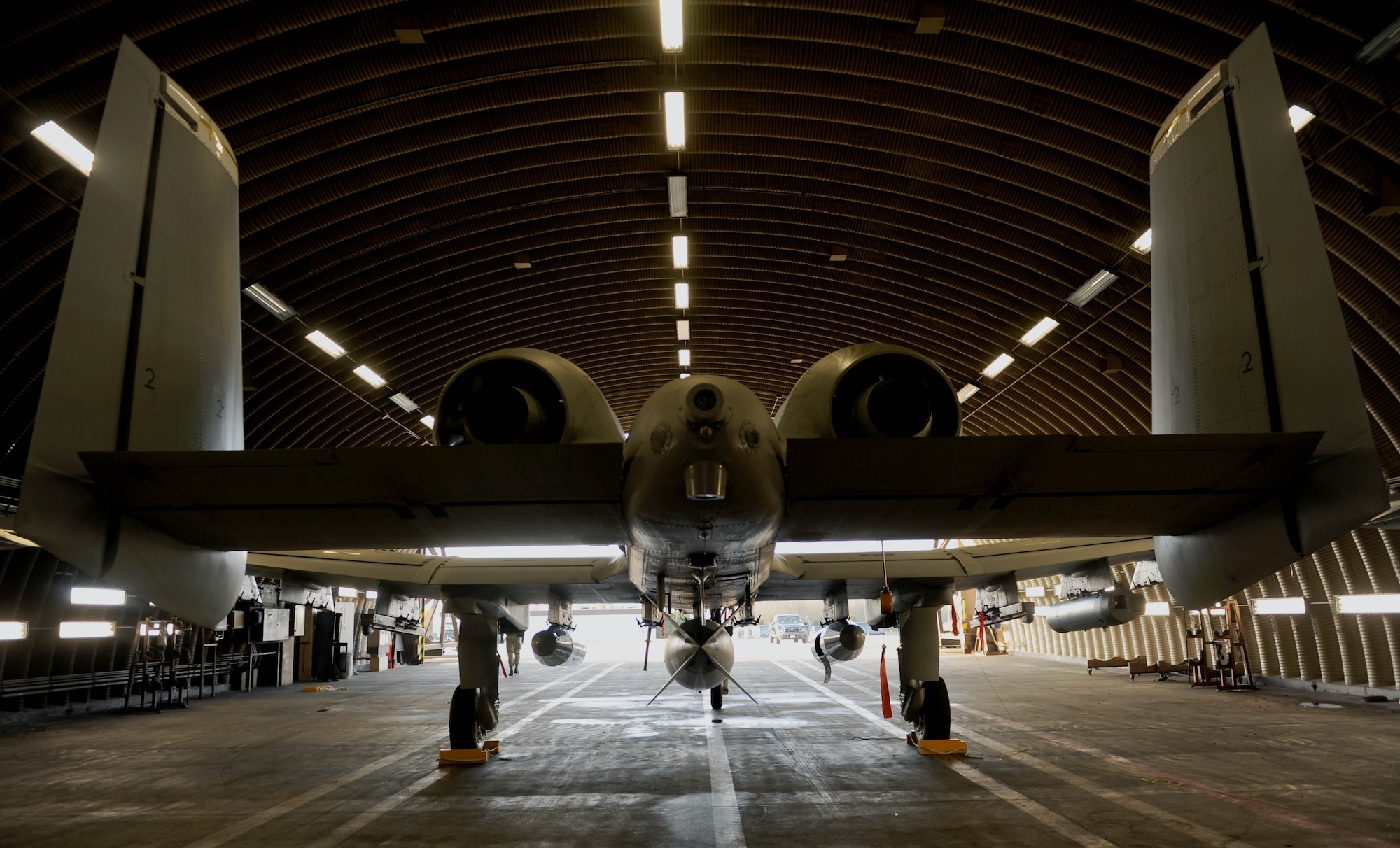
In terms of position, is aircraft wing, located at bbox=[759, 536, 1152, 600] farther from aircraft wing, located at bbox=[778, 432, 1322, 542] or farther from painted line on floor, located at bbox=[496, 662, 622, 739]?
aircraft wing, located at bbox=[778, 432, 1322, 542]

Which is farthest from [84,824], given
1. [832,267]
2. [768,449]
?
[832,267]

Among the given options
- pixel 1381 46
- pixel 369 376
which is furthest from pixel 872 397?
pixel 369 376

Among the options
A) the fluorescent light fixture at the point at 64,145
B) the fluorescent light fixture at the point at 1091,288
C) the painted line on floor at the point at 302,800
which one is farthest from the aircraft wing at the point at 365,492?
the fluorescent light fixture at the point at 1091,288

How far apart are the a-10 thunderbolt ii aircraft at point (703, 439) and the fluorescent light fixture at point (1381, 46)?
503 cm

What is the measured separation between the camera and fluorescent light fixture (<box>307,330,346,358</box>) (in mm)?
15228

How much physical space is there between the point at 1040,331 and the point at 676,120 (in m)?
9.53

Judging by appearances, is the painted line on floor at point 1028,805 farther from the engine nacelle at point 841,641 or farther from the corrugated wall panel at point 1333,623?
the corrugated wall panel at point 1333,623

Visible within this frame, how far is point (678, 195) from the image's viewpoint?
1296 cm

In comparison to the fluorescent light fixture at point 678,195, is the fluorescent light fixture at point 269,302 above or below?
below

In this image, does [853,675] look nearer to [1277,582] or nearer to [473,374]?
[1277,582]

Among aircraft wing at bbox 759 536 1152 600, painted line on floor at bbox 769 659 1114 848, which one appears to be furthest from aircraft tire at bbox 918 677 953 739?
aircraft wing at bbox 759 536 1152 600

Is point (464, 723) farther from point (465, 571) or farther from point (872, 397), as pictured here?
point (872, 397)

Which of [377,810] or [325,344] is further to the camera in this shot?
[325,344]

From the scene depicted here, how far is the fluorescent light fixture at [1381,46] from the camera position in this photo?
25.3 feet
